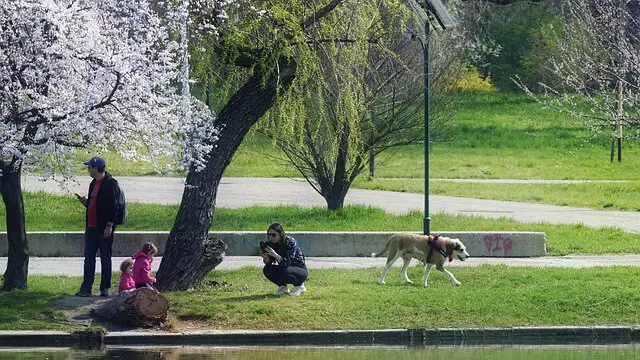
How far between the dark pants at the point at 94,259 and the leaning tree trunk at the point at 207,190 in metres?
0.69

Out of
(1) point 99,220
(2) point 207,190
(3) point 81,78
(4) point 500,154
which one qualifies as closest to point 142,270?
(1) point 99,220

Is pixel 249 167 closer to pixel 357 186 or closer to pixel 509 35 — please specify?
pixel 357 186

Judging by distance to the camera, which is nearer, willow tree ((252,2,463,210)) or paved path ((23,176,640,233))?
willow tree ((252,2,463,210))

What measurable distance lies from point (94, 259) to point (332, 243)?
5680mm

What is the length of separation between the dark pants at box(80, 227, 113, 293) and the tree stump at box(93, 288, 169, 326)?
1.13 m

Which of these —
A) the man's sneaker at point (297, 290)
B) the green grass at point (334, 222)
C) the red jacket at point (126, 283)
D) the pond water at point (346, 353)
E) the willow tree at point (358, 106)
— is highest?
the willow tree at point (358, 106)

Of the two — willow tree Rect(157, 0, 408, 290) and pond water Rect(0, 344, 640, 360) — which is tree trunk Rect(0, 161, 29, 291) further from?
pond water Rect(0, 344, 640, 360)

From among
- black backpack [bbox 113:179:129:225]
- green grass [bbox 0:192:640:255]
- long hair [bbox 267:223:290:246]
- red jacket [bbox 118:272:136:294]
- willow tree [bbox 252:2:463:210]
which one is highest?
willow tree [bbox 252:2:463:210]

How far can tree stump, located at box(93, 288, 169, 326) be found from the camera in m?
13.5

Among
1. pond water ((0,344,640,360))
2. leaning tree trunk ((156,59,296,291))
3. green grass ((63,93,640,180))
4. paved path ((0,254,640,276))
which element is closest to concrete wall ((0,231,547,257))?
paved path ((0,254,640,276))

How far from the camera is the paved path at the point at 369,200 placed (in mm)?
25078

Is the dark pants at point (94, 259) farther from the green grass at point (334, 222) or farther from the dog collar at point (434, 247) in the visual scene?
the green grass at point (334, 222)

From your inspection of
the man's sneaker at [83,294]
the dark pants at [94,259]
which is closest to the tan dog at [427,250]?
the dark pants at [94,259]

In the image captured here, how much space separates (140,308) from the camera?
13438 mm
